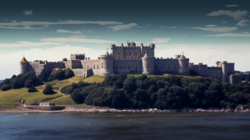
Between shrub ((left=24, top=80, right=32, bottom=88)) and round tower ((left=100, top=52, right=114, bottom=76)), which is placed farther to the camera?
round tower ((left=100, top=52, right=114, bottom=76))

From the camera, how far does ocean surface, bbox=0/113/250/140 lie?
196ft

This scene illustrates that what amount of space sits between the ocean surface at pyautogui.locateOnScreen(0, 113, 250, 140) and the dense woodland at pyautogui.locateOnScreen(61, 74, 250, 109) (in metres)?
5.43

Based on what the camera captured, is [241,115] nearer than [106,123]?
No

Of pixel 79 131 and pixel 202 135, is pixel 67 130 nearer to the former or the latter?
pixel 79 131

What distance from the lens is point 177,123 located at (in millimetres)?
70250

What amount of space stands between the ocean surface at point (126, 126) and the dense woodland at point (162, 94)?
17.8 ft

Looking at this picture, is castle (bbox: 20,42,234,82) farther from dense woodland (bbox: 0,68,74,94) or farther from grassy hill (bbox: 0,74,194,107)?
grassy hill (bbox: 0,74,194,107)

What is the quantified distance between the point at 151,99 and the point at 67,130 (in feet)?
96.6

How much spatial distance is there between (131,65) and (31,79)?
29111 mm

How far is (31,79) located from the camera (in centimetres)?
11425

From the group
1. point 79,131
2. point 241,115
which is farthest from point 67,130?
point 241,115

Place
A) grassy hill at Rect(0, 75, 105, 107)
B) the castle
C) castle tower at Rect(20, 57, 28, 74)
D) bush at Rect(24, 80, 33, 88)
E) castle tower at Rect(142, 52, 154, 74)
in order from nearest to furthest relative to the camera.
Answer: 1. grassy hill at Rect(0, 75, 105, 107)
2. bush at Rect(24, 80, 33, 88)
3. castle tower at Rect(142, 52, 154, 74)
4. the castle
5. castle tower at Rect(20, 57, 28, 74)

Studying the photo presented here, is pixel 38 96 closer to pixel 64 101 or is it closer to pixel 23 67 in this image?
pixel 64 101

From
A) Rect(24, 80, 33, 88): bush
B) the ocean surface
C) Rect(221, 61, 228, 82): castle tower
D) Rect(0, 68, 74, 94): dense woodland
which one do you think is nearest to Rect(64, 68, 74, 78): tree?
Rect(0, 68, 74, 94): dense woodland
